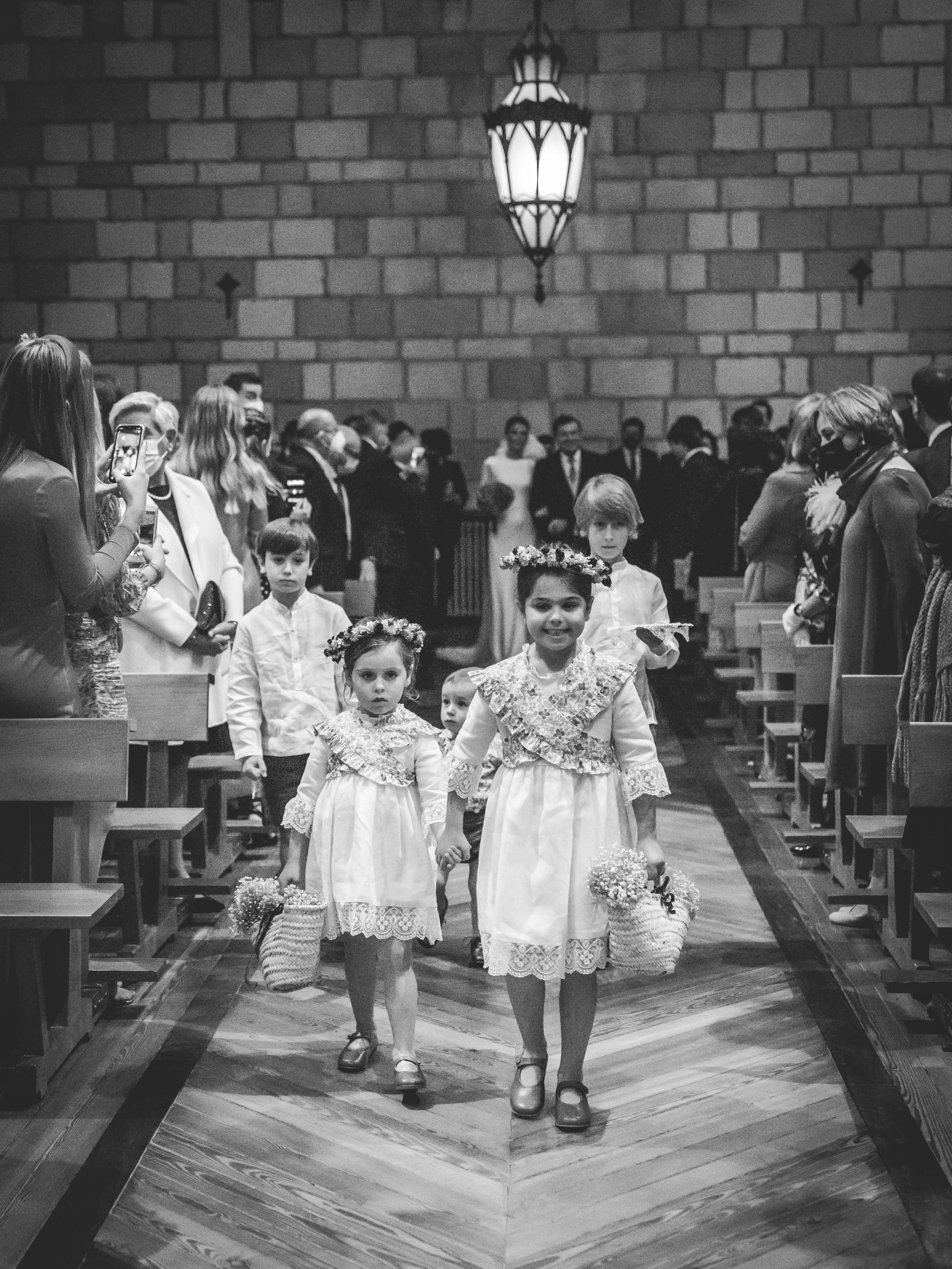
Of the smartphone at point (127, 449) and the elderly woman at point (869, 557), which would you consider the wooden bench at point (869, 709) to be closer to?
the elderly woman at point (869, 557)

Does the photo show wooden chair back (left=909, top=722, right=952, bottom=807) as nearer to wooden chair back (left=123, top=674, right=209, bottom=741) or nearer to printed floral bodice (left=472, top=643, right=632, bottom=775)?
printed floral bodice (left=472, top=643, right=632, bottom=775)

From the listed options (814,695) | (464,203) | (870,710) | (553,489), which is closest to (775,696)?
(814,695)

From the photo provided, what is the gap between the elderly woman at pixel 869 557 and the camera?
4727mm

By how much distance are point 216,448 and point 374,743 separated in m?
2.50

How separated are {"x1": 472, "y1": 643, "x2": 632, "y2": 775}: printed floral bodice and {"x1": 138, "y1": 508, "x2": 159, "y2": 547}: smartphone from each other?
1590 mm

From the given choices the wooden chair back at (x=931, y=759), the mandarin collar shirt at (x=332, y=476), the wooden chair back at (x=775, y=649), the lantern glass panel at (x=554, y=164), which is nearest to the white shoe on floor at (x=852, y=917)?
the wooden chair back at (x=931, y=759)

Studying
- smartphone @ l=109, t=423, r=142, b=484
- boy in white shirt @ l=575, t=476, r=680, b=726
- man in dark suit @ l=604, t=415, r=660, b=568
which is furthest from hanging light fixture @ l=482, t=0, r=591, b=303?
man in dark suit @ l=604, t=415, r=660, b=568

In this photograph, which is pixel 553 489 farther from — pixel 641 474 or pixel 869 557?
pixel 869 557

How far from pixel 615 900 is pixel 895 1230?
82cm

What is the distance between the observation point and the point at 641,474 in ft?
39.7

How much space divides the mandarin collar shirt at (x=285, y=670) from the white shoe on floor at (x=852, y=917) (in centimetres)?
177

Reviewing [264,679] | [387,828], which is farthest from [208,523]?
[387,828]

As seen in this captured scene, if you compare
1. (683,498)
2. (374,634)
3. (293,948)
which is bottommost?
(293,948)

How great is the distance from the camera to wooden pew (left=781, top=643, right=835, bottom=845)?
560cm
